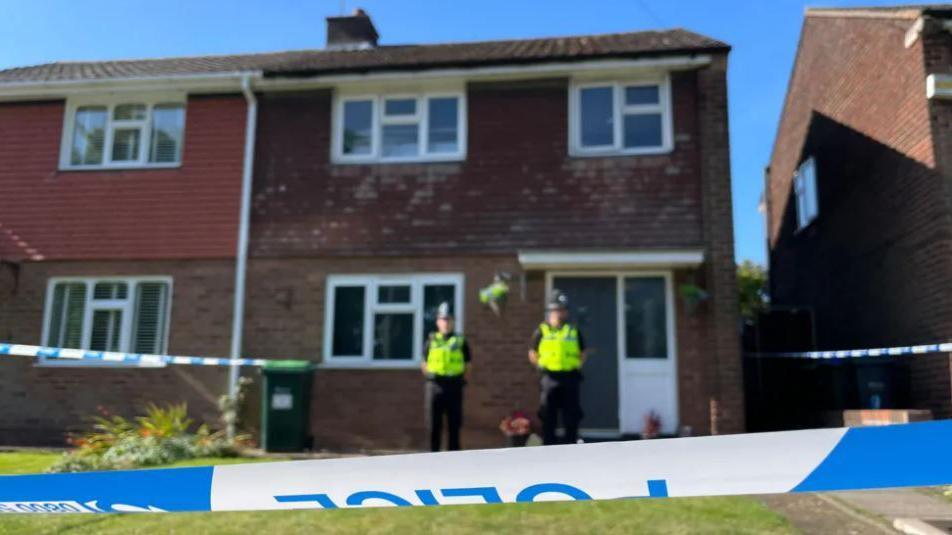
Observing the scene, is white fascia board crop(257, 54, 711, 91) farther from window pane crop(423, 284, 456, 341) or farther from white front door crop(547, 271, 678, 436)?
window pane crop(423, 284, 456, 341)

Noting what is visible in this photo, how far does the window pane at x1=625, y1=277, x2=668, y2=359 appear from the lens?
901 centimetres

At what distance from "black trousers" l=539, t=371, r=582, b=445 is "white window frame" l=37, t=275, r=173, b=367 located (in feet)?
16.7

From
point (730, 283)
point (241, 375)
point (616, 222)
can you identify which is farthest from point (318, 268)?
point (730, 283)

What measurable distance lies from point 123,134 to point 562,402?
23.4 ft

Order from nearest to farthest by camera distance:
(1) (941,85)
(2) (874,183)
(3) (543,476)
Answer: (3) (543,476) → (1) (941,85) → (2) (874,183)

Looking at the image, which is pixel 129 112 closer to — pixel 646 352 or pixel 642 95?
pixel 642 95

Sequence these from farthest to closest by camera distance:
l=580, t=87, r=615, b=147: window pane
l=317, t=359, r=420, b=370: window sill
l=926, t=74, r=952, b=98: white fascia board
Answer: l=580, t=87, r=615, b=147: window pane, l=317, t=359, r=420, b=370: window sill, l=926, t=74, r=952, b=98: white fascia board

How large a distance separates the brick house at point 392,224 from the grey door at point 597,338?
0.08 ft

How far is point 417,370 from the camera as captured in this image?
9.19 m

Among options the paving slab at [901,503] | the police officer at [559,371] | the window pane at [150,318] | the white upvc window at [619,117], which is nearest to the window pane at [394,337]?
the police officer at [559,371]

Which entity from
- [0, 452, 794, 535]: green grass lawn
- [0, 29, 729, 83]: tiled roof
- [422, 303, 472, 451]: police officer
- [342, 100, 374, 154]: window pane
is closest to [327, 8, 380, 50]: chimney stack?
[0, 29, 729, 83]: tiled roof

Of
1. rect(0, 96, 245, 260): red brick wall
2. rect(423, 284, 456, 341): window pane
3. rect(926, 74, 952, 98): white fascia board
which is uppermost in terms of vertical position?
rect(926, 74, 952, 98): white fascia board

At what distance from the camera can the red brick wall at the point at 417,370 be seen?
29.0 ft

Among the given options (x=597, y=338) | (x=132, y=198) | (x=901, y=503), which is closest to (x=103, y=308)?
(x=132, y=198)
